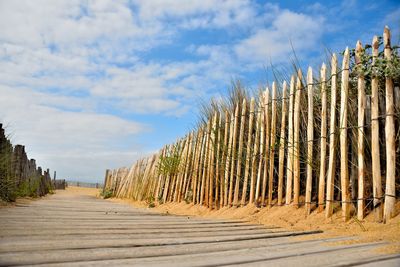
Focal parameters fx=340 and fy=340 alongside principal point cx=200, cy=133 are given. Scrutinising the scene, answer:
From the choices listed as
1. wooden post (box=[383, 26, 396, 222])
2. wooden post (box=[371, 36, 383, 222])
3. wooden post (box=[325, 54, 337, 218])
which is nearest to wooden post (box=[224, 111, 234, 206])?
wooden post (box=[325, 54, 337, 218])

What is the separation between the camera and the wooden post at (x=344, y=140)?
342 cm

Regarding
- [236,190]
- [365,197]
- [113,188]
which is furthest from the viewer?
[113,188]

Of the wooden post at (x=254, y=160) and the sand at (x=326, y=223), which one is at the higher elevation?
the wooden post at (x=254, y=160)

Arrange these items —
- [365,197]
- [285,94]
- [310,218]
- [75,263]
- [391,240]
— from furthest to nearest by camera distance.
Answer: [285,94] → [310,218] → [365,197] → [391,240] → [75,263]

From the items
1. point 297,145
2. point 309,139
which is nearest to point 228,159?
point 297,145

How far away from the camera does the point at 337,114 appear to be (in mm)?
3885

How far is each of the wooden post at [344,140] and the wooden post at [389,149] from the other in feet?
1.29

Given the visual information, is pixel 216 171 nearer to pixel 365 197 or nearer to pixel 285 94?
pixel 285 94

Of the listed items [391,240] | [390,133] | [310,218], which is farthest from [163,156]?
[391,240]

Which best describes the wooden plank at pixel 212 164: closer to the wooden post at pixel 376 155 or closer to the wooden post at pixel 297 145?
the wooden post at pixel 297 145

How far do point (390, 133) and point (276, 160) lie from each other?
1774mm

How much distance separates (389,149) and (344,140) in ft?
1.51

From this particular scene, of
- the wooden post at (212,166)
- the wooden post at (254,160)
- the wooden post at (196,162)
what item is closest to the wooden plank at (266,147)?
the wooden post at (254,160)

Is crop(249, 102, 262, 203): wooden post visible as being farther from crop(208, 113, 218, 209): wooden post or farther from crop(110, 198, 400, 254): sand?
crop(208, 113, 218, 209): wooden post
